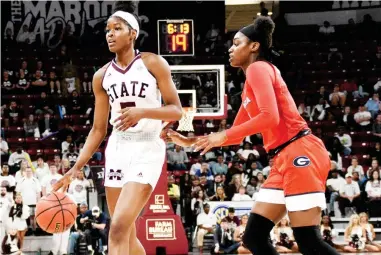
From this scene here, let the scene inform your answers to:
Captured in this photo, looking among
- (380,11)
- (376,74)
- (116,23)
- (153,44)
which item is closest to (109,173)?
(116,23)

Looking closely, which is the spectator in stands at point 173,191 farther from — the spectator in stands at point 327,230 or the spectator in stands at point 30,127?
the spectator in stands at point 30,127

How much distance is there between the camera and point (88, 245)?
46.6ft

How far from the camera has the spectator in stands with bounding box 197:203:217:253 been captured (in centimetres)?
1526

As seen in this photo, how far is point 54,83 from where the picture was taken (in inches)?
901

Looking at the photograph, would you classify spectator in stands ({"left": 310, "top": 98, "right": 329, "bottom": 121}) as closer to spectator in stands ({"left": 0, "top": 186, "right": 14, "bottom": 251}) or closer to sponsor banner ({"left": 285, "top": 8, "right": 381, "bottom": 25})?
sponsor banner ({"left": 285, "top": 8, "right": 381, "bottom": 25})

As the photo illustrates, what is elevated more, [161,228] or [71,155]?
[71,155]

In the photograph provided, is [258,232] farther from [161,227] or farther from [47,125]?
[47,125]

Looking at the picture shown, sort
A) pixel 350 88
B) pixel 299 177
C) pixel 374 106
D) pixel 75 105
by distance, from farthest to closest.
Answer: pixel 350 88
pixel 75 105
pixel 374 106
pixel 299 177

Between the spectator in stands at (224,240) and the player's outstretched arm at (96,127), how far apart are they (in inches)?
357

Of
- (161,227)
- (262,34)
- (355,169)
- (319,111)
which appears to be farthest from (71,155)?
(262,34)

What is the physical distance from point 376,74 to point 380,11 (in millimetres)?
4328

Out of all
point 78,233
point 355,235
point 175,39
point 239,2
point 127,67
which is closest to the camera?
point 127,67

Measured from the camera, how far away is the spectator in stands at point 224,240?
1462 cm

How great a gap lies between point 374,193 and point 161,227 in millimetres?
5493
